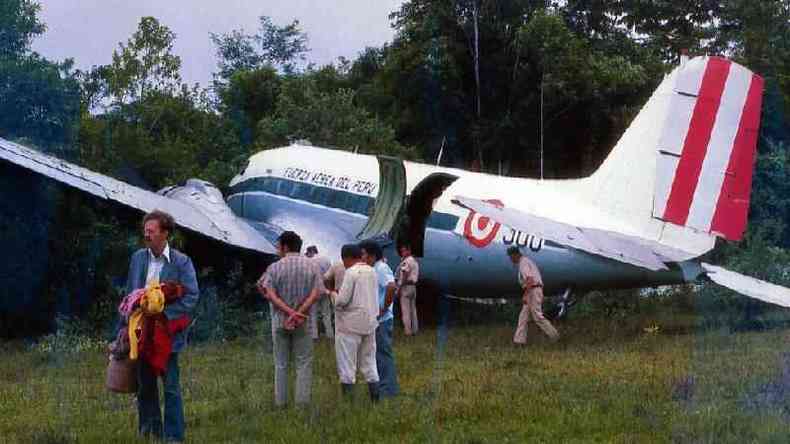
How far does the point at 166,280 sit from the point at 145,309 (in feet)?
1.14

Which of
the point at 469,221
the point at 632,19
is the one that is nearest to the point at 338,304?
the point at 469,221

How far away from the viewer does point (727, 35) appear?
37.4 m

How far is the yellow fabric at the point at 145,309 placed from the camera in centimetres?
787

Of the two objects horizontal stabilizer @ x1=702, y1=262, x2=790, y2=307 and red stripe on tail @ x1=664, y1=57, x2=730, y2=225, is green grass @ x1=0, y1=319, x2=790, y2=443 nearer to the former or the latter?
horizontal stabilizer @ x1=702, y1=262, x2=790, y2=307

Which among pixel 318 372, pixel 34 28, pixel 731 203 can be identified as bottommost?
pixel 318 372

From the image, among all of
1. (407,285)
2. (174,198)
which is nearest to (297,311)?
(407,285)

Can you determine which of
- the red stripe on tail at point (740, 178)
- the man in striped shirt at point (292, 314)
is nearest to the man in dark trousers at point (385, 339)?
the man in striped shirt at point (292, 314)

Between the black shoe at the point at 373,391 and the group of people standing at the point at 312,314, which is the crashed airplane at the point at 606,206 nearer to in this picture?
the group of people standing at the point at 312,314

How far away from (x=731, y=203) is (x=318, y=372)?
6.31 metres

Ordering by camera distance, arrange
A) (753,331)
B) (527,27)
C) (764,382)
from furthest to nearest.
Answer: (527,27), (753,331), (764,382)

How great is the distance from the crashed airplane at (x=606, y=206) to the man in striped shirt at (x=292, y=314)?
546cm

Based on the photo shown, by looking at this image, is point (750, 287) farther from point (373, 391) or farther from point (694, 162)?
point (373, 391)

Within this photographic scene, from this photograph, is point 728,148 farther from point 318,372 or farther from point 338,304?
point 338,304

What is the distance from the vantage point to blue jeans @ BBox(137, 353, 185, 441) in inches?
323
